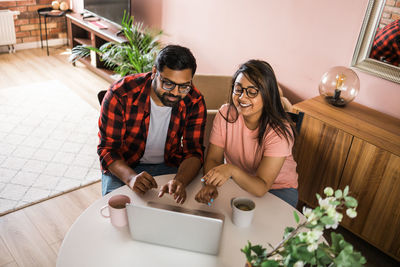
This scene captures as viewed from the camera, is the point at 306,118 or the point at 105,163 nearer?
the point at 105,163

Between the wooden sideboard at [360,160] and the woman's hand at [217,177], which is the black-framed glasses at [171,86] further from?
the wooden sideboard at [360,160]

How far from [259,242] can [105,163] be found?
760 millimetres

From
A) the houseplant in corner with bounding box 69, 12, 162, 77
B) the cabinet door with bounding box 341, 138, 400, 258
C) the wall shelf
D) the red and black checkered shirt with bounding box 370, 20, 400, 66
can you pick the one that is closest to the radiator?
the wall shelf

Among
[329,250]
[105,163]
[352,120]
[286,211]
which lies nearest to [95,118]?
[105,163]

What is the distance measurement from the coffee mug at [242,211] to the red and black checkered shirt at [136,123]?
0.45m

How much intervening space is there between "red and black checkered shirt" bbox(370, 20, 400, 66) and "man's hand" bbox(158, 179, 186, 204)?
1551 mm

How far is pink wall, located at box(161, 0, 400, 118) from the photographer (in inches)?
91.2

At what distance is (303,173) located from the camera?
2354 millimetres

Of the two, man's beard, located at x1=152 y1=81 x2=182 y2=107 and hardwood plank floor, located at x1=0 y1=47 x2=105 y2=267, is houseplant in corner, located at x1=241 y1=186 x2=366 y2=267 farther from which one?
hardwood plank floor, located at x1=0 y1=47 x2=105 y2=267

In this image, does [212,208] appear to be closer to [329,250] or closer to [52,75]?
[329,250]

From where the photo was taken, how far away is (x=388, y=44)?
2.18 m

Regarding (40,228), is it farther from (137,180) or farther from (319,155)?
(319,155)

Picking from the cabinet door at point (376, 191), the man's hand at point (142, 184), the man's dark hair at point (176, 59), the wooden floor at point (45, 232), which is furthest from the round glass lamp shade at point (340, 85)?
the man's hand at point (142, 184)

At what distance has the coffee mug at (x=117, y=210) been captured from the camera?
1230mm
